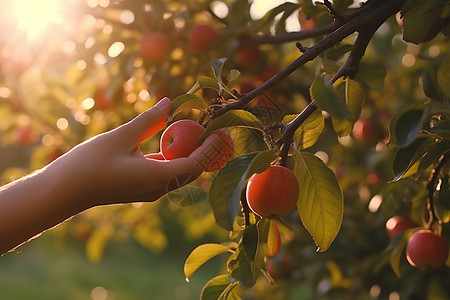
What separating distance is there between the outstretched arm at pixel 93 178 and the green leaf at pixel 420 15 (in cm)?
37

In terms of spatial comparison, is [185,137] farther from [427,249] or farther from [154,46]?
[154,46]

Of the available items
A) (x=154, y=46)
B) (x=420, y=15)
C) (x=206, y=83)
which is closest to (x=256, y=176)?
(x=206, y=83)

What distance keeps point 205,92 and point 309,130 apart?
833 millimetres

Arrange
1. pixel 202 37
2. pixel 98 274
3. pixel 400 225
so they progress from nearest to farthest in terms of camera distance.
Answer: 1. pixel 400 225
2. pixel 202 37
3. pixel 98 274

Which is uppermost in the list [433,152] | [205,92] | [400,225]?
[433,152]

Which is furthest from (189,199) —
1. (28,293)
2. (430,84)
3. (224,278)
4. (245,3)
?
(28,293)

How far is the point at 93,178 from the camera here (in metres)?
0.78

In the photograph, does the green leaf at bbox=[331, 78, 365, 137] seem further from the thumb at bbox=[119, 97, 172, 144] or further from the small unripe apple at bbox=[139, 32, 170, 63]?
the small unripe apple at bbox=[139, 32, 170, 63]

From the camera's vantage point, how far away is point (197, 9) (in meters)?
1.58

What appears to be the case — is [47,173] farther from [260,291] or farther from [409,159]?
[260,291]

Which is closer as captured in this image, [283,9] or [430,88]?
[430,88]

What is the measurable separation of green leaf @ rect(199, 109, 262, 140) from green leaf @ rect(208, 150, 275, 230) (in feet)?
0.18

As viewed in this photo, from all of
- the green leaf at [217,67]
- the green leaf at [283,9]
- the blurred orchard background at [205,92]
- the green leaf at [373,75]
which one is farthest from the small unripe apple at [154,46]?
the green leaf at [217,67]

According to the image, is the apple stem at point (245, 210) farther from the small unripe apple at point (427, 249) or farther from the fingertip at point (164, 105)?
the small unripe apple at point (427, 249)
